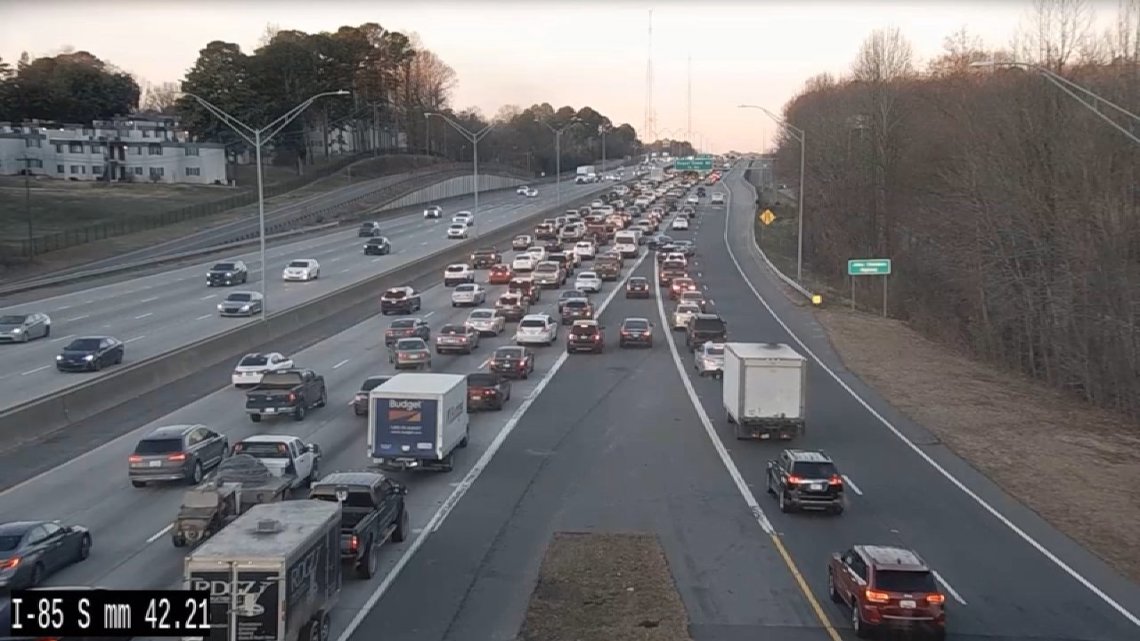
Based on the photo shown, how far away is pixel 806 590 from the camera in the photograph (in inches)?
787

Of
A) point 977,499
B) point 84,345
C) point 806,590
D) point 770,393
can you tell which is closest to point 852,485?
point 977,499

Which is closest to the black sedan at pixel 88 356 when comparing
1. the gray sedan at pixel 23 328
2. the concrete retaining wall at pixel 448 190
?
the gray sedan at pixel 23 328

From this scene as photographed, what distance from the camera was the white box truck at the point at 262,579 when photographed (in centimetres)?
1455

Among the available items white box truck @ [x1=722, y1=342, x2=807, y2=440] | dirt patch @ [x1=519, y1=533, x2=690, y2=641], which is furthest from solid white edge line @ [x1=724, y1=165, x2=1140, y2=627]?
dirt patch @ [x1=519, y1=533, x2=690, y2=641]

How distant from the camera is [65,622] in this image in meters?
11.2

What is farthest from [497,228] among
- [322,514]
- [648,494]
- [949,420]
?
[322,514]

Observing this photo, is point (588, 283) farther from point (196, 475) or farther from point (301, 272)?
point (196, 475)

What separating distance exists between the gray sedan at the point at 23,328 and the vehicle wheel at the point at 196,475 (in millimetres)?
22917

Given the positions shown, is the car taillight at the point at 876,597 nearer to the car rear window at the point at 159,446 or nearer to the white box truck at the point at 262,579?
the white box truck at the point at 262,579

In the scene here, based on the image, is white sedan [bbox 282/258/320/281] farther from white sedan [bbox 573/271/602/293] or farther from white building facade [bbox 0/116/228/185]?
white building facade [bbox 0/116/228/185]

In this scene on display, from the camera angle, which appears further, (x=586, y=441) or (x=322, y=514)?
(x=586, y=441)

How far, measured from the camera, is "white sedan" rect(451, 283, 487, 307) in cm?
6019

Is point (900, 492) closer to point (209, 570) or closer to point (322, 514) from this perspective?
point (322, 514)

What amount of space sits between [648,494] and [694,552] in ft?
14.5
